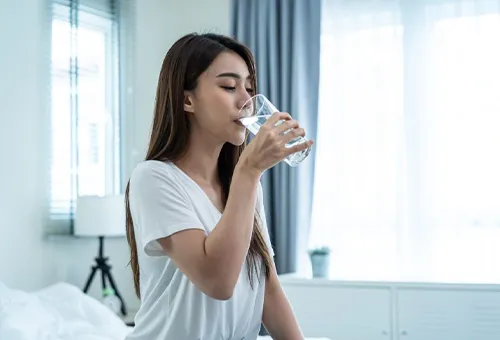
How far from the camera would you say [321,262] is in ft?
12.4

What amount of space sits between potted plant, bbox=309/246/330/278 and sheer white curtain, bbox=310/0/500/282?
25 cm

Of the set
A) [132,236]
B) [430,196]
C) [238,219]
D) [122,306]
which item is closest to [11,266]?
[122,306]

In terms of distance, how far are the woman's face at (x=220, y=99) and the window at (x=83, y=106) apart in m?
2.77

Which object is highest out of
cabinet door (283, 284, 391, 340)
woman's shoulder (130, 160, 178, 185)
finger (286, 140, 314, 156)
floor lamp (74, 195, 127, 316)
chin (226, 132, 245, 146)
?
chin (226, 132, 245, 146)

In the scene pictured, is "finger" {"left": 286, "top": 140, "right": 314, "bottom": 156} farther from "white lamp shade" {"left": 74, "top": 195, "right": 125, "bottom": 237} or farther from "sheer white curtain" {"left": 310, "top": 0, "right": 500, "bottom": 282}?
"sheer white curtain" {"left": 310, "top": 0, "right": 500, "bottom": 282}

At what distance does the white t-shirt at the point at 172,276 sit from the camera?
3.84 feet

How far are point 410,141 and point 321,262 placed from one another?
82 cm

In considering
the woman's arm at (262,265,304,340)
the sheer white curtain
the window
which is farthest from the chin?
the window

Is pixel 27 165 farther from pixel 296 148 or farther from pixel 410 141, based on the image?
pixel 296 148

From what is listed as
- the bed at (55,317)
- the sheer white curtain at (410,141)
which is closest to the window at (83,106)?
the bed at (55,317)

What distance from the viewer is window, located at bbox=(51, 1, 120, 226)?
394 cm

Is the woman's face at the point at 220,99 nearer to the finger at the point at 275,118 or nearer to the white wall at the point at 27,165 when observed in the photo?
the finger at the point at 275,118

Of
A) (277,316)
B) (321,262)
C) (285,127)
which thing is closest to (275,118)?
(285,127)

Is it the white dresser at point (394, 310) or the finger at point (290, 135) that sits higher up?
the finger at point (290, 135)
